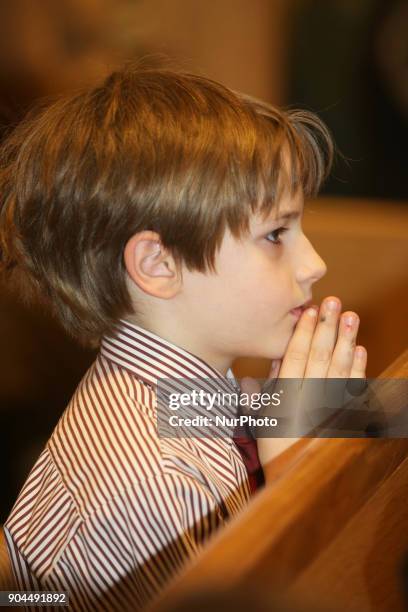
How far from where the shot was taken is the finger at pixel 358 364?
923 mm

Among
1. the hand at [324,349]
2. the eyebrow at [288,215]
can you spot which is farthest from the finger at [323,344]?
the eyebrow at [288,215]

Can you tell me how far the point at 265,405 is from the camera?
0.95 meters

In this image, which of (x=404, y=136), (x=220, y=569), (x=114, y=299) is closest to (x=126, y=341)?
(x=114, y=299)

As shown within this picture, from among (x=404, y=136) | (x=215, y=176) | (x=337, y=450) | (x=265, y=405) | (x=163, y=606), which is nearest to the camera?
(x=163, y=606)

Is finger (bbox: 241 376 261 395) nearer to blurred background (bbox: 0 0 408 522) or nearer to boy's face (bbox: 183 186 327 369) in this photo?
boy's face (bbox: 183 186 327 369)

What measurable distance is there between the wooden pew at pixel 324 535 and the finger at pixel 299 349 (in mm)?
125

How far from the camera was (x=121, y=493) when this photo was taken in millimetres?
736

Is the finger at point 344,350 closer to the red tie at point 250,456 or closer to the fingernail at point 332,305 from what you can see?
the fingernail at point 332,305

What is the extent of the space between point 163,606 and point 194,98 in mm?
596

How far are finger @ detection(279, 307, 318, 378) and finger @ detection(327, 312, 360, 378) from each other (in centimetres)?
3

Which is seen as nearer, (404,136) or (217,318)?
(217,318)

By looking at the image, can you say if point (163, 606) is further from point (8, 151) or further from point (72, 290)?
point (8, 151)

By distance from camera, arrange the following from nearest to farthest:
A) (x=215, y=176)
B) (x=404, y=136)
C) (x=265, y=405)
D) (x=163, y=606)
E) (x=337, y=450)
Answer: (x=163, y=606) → (x=337, y=450) → (x=215, y=176) → (x=265, y=405) → (x=404, y=136)

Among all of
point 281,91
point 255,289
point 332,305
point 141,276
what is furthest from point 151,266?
point 281,91
